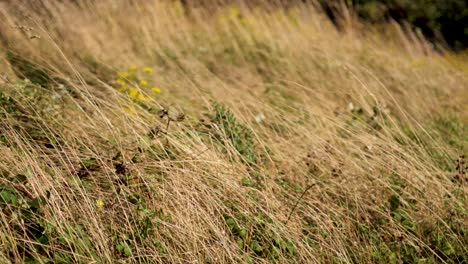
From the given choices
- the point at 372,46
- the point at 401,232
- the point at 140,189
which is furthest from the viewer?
the point at 372,46

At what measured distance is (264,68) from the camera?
506 cm

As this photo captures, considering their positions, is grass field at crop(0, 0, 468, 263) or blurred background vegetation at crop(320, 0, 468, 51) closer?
grass field at crop(0, 0, 468, 263)

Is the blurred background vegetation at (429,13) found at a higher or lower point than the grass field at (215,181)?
lower

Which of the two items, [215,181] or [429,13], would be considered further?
[429,13]

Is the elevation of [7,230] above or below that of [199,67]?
above

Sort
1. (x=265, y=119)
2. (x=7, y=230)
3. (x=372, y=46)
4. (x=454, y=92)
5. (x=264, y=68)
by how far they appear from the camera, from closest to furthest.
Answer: (x=7, y=230)
(x=265, y=119)
(x=454, y=92)
(x=264, y=68)
(x=372, y=46)

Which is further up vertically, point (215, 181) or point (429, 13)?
point (215, 181)

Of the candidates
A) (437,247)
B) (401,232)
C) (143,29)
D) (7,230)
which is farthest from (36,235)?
(143,29)

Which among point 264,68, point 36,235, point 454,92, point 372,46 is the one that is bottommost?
point 454,92

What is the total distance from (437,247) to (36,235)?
1.76 meters

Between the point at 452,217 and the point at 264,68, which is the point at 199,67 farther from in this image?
the point at 452,217

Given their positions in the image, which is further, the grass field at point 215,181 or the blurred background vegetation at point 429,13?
the blurred background vegetation at point 429,13

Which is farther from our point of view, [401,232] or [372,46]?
→ [372,46]

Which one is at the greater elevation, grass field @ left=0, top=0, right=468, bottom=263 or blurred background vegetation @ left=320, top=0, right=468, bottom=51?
grass field @ left=0, top=0, right=468, bottom=263
